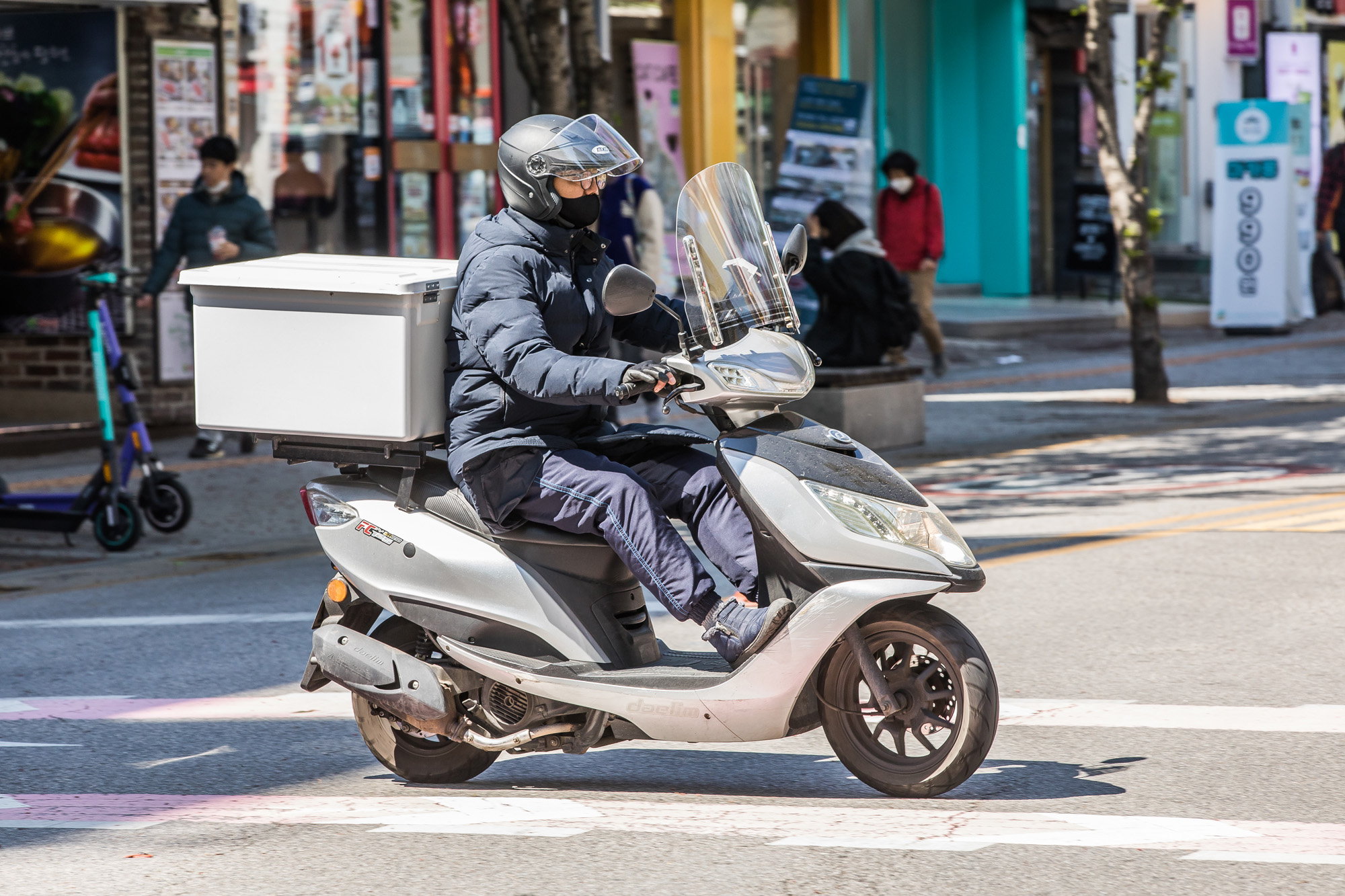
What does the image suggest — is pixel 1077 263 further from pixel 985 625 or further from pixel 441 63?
pixel 985 625

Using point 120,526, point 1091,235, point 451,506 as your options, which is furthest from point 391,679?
point 1091,235

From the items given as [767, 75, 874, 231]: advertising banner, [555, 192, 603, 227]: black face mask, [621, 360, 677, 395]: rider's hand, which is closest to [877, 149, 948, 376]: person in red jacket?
[767, 75, 874, 231]: advertising banner

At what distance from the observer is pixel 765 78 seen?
72.0 ft

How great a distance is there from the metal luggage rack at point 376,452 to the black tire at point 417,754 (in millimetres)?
408

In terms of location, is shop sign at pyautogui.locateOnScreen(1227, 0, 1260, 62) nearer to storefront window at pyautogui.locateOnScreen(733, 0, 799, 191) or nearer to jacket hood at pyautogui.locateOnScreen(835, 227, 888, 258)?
storefront window at pyautogui.locateOnScreen(733, 0, 799, 191)

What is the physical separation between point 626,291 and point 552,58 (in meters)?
8.17

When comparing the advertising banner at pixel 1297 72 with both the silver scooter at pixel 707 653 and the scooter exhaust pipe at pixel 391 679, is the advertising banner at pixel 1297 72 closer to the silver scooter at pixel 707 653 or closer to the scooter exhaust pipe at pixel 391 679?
the silver scooter at pixel 707 653

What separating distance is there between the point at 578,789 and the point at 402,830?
23.3 inches

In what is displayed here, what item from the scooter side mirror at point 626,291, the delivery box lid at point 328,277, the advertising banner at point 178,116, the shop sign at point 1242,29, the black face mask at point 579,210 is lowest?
the scooter side mirror at point 626,291

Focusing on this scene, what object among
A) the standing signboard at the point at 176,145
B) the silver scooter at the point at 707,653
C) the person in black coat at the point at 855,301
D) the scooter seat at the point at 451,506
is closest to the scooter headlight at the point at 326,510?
the silver scooter at the point at 707,653

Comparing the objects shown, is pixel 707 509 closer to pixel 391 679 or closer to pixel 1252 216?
pixel 391 679

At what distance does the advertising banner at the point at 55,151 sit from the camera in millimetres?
14375

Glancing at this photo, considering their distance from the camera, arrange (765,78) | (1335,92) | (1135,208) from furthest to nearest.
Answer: (1335,92) → (765,78) → (1135,208)

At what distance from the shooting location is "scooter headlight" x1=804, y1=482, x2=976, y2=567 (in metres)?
4.70
